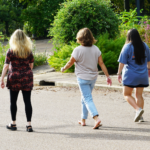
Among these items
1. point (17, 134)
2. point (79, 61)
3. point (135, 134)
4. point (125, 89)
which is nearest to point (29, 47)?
point (79, 61)

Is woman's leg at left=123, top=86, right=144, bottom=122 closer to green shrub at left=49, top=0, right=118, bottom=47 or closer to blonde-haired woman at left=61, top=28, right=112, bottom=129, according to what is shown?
blonde-haired woman at left=61, top=28, right=112, bottom=129

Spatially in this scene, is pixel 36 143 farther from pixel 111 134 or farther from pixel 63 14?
pixel 63 14

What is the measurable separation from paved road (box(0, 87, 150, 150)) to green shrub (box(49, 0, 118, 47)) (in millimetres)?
5057

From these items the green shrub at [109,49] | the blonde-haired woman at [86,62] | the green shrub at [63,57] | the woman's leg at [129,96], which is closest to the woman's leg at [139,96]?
the woman's leg at [129,96]

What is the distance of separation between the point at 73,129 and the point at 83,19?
25.1ft

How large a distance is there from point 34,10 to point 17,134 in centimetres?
2422

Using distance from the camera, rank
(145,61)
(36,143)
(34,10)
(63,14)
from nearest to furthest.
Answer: (36,143)
(145,61)
(63,14)
(34,10)

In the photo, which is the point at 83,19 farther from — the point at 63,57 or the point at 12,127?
the point at 12,127

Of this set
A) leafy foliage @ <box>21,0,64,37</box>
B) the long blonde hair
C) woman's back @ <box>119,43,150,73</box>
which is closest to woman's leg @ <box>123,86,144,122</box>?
woman's back @ <box>119,43,150,73</box>

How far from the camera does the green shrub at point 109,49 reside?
11633 mm

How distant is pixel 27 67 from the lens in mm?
5055

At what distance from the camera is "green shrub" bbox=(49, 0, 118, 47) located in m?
12.1

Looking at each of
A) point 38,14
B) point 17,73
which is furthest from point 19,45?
point 38,14

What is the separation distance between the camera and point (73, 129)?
16.9 ft
